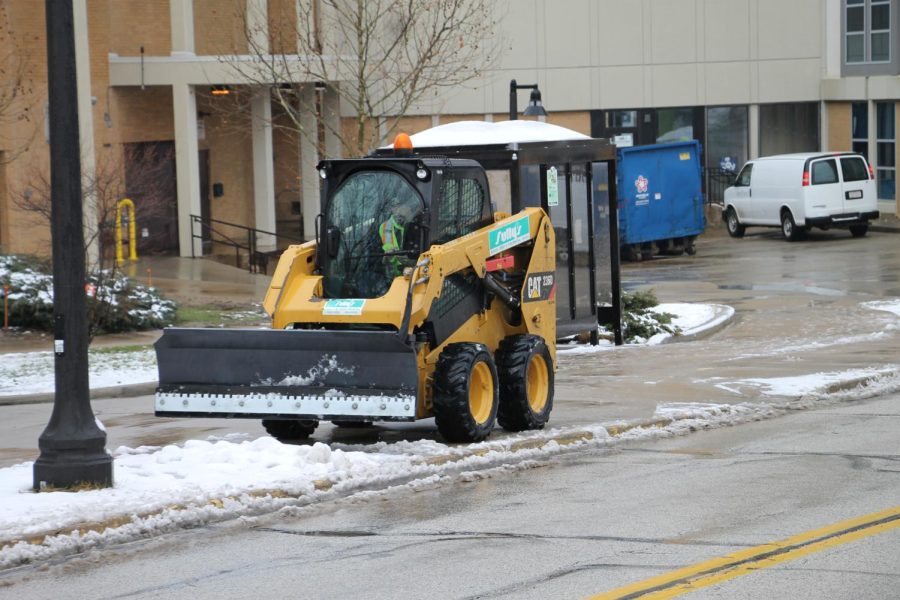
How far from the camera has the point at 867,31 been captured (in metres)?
43.8

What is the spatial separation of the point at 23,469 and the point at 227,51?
26.7 meters

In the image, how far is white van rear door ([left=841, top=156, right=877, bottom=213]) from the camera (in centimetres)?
3781

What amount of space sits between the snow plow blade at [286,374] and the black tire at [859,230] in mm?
29278

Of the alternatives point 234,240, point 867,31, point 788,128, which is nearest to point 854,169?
point 867,31

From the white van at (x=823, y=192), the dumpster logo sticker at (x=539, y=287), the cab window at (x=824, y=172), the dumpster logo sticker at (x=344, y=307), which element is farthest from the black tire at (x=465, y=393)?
the cab window at (x=824, y=172)

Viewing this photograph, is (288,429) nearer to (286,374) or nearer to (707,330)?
(286,374)

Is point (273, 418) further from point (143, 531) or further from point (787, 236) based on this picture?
point (787, 236)

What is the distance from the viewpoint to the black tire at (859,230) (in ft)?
126

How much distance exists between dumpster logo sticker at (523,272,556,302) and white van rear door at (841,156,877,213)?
1013 inches

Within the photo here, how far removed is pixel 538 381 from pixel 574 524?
4121mm

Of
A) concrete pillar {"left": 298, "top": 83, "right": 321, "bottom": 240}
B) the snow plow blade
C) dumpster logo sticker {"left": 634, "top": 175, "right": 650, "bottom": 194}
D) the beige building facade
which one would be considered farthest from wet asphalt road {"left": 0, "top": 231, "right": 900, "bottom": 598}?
the beige building facade

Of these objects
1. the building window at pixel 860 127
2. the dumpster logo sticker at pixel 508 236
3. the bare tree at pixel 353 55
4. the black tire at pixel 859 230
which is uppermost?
the bare tree at pixel 353 55

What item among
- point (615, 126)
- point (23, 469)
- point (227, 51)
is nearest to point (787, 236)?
point (615, 126)

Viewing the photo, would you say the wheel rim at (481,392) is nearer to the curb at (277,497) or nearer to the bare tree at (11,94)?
the curb at (277,497)
